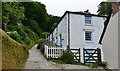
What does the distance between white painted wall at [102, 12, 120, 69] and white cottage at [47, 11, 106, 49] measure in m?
10.8

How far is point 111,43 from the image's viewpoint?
45.4ft

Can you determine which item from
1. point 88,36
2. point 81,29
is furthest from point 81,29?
point 88,36

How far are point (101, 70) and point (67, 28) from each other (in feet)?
41.4

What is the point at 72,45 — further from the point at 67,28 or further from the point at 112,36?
the point at 112,36

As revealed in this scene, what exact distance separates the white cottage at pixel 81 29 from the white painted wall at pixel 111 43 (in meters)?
10.8

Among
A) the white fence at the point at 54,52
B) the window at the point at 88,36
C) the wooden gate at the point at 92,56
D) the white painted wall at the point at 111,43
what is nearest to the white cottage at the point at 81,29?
the window at the point at 88,36

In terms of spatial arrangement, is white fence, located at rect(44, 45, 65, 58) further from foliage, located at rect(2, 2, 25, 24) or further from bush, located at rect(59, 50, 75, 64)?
foliage, located at rect(2, 2, 25, 24)

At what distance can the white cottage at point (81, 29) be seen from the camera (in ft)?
86.1

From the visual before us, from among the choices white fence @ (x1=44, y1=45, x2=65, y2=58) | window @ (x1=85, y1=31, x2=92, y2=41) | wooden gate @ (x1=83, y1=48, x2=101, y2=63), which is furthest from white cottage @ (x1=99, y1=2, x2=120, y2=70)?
window @ (x1=85, y1=31, x2=92, y2=41)

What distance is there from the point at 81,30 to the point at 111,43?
13.4 meters

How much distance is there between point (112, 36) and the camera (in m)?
13.7

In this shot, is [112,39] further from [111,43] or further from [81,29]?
[81,29]

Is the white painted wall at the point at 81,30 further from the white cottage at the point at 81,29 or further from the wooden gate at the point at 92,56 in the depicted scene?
the wooden gate at the point at 92,56

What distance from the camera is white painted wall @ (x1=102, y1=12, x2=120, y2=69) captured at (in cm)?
1293
